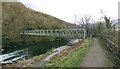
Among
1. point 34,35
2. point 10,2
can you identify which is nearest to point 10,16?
point 34,35

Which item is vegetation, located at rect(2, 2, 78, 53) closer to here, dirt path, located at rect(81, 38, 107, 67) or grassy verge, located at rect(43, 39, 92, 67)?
grassy verge, located at rect(43, 39, 92, 67)

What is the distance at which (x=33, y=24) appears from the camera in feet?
385

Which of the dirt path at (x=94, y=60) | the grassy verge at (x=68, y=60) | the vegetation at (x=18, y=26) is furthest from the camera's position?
the vegetation at (x=18, y=26)

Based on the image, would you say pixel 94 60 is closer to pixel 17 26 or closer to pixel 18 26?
pixel 17 26

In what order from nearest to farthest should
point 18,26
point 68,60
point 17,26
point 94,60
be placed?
point 94,60 < point 68,60 < point 17,26 < point 18,26

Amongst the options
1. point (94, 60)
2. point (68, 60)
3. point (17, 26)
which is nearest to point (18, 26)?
point (17, 26)

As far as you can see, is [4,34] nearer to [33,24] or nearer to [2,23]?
[2,23]

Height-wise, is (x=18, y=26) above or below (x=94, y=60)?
above

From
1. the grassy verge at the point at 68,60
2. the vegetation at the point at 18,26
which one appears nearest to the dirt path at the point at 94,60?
the grassy verge at the point at 68,60

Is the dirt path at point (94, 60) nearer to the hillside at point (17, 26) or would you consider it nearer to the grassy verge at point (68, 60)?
the grassy verge at point (68, 60)

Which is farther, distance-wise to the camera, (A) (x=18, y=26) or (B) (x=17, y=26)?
(A) (x=18, y=26)

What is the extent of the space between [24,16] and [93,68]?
108 meters

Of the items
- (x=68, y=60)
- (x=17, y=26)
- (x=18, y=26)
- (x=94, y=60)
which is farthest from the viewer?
(x=18, y=26)

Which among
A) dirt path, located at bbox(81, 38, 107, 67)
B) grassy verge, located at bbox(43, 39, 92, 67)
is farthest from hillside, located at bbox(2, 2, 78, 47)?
dirt path, located at bbox(81, 38, 107, 67)
